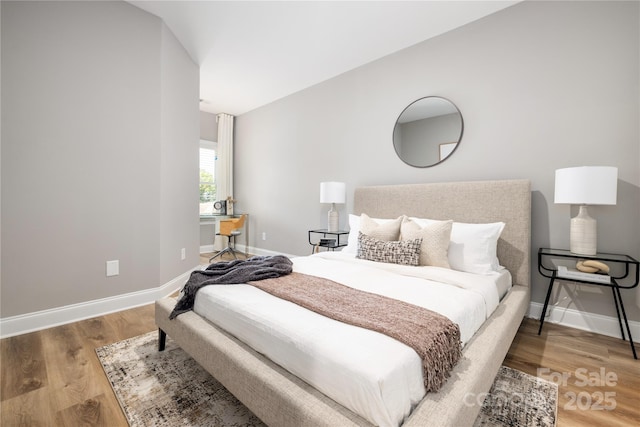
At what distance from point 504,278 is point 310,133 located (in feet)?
10.3

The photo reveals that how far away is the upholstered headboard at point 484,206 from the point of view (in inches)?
92.7

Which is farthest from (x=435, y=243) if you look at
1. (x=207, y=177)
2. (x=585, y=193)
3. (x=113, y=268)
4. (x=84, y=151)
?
(x=207, y=177)

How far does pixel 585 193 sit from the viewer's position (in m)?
1.92

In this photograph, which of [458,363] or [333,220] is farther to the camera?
[333,220]

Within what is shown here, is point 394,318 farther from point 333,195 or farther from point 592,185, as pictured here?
point 333,195

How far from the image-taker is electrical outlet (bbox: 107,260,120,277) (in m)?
2.56

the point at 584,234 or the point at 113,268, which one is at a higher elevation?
the point at 584,234

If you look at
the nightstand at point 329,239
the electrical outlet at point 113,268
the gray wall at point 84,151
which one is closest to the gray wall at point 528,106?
the nightstand at point 329,239

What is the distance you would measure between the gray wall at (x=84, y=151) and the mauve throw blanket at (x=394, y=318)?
6.01ft

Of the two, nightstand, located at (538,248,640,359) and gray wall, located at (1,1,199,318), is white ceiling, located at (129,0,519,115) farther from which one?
nightstand, located at (538,248,640,359)

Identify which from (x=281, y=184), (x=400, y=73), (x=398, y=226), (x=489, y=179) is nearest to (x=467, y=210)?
(x=489, y=179)

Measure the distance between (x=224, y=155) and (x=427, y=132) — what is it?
4.07 metres

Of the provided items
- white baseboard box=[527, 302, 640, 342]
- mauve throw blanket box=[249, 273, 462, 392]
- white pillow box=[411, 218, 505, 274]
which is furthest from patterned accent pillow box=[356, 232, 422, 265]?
white baseboard box=[527, 302, 640, 342]

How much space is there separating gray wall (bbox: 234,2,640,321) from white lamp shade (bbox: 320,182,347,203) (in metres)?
0.25
